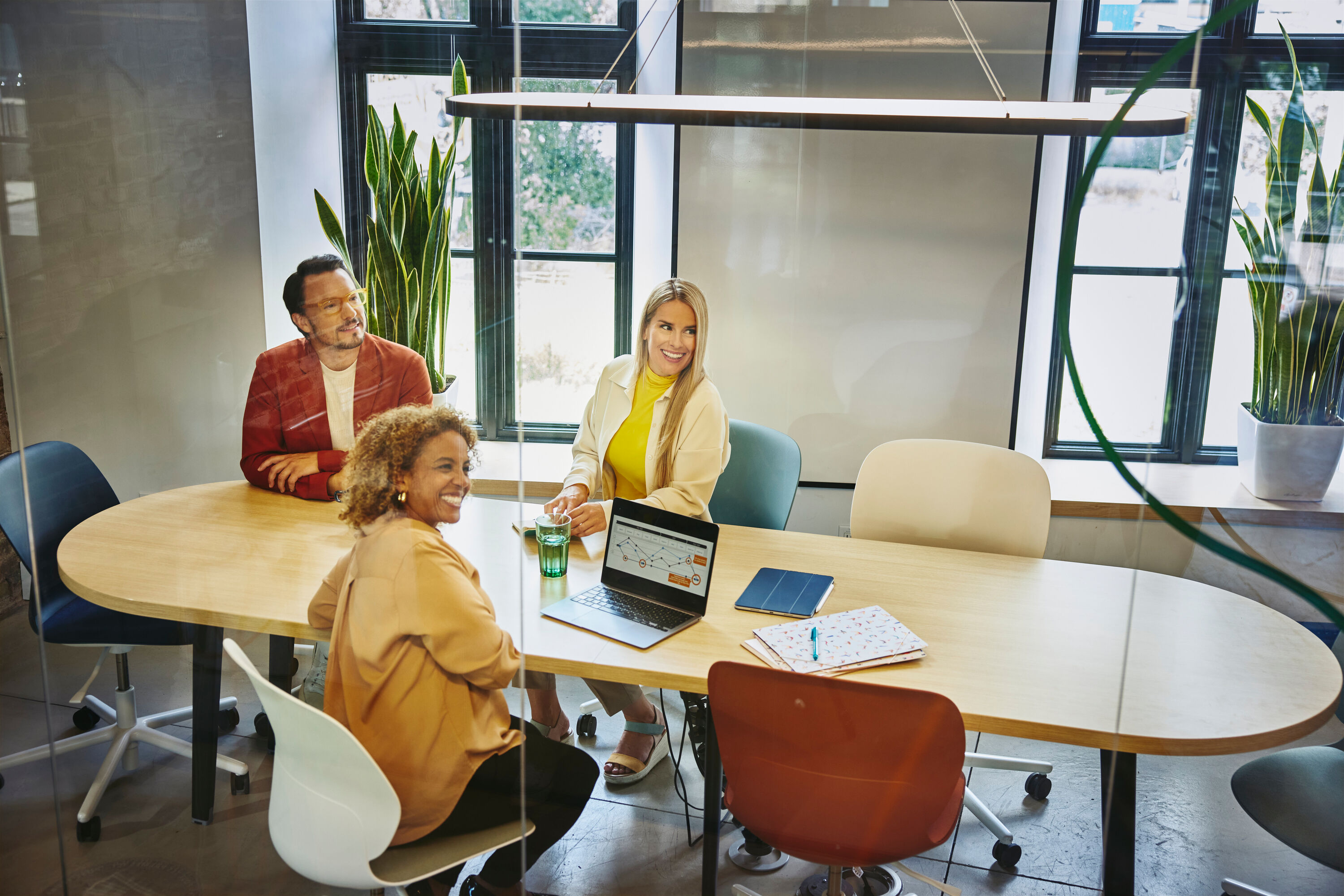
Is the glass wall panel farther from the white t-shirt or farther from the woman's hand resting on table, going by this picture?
the woman's hand resting on table

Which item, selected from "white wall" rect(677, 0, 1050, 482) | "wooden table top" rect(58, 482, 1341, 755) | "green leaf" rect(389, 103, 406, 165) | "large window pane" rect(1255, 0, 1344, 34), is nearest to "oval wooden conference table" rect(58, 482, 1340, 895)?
"wooden table top" rect(58, 482, 1341, 755)

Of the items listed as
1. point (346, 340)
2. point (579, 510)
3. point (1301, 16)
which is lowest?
point (579, 510)

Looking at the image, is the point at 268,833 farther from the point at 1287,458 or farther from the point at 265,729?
the point at 1287,458

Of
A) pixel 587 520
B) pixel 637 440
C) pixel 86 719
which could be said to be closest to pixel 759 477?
pixel 637 440

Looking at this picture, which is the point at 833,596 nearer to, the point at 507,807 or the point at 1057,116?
the point at 507,807

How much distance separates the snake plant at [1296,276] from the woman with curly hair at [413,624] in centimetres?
133

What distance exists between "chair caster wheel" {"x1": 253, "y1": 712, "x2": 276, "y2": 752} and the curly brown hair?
473 millimetres

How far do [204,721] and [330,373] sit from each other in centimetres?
84

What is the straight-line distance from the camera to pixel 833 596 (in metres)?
2.00

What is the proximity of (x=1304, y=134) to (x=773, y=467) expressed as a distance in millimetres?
1171

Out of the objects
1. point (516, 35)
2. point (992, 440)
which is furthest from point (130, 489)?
point (992, 440)

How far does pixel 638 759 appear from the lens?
7.09 feet

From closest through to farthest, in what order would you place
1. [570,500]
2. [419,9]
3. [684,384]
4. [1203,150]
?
[1203,150] < [419,9] < [570,500] < [684,384]

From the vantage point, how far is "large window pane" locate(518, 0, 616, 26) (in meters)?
1.76
